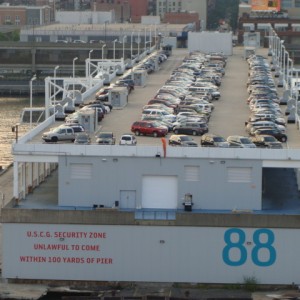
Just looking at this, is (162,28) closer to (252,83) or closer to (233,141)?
(252,83)

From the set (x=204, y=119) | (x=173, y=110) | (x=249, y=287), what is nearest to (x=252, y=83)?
(x=173, y=110)

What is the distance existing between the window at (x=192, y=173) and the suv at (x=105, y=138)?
1824 mm

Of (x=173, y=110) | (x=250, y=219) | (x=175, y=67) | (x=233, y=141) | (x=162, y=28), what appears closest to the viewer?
(x=250, y=219)

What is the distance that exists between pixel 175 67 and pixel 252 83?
9273 millimetres

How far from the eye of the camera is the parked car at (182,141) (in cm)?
2363

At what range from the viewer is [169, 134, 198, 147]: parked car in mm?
23630

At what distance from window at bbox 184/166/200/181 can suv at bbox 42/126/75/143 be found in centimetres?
272

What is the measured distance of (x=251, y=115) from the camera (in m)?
29.0

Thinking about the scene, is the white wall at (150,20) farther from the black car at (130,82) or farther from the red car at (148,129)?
the red car at (148,129)

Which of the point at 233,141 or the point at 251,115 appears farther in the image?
the point at 251,115

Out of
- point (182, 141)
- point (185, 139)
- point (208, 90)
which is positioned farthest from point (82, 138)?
point (208, 90)

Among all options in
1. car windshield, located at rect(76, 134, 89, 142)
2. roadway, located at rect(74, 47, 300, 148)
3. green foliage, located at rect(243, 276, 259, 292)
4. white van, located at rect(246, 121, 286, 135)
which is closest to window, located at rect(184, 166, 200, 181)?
green foliage, located at rect(243, 276, 259, 292)

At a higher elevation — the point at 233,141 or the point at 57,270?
the point at 233,141

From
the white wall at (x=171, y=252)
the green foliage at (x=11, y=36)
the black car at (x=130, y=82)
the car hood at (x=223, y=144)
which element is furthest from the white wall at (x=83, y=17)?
the white wall at (x=171, y=252)
